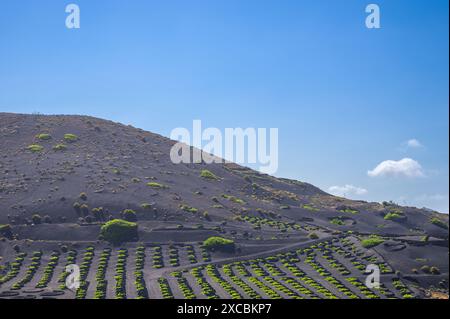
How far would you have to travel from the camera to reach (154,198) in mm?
125688

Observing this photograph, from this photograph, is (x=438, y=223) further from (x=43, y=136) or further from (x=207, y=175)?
(x=43, y=136)

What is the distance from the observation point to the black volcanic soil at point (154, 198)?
106m

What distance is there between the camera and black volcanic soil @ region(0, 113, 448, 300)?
10588 cm

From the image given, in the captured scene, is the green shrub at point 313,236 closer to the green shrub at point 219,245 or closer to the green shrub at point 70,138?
the green shrub at point 219,245

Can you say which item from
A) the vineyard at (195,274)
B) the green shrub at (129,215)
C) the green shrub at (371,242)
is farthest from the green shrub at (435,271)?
the green shrub at (129,215)

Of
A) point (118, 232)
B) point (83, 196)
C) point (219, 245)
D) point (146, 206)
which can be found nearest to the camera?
point (219, 245)

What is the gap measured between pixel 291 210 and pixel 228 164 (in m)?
54.2

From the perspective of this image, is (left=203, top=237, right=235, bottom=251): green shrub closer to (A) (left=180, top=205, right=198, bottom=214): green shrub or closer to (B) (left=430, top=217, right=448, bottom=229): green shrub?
(A) (left=180, top=205, right=198, bottom=214): green shrub

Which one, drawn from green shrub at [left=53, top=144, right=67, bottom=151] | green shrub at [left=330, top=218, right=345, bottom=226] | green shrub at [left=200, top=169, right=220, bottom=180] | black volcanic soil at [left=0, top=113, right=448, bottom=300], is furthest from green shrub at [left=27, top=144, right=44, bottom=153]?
green shrub at [left=330, top=218, right=345, bottom=226]

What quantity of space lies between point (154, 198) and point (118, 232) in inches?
935

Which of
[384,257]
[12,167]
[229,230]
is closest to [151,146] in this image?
[12,167]

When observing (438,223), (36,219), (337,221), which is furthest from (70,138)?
(438,223)

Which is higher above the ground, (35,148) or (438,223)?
(35,148)

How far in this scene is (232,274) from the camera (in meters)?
84.7
